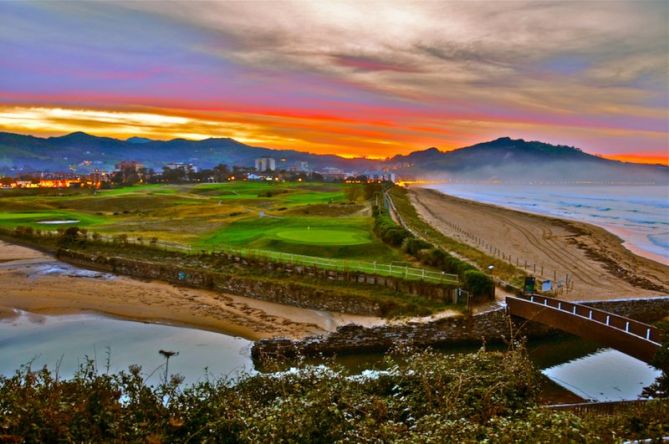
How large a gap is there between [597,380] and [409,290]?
9.48 meters

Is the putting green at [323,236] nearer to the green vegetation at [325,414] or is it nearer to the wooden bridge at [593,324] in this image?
the wooden bridge at [593,324]

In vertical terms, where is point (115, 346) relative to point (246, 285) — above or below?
below

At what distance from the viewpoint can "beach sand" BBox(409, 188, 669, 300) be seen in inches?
1131

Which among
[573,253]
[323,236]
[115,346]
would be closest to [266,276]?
[115,346]

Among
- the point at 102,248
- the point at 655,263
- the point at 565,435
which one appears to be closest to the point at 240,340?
the point at 565,435

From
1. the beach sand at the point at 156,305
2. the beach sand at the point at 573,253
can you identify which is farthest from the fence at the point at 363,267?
the beach sand at the point at 573,253

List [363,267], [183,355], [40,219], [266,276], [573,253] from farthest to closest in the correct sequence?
[40,219] < [573,253] < [266,276] < [363,267] < [183,355]

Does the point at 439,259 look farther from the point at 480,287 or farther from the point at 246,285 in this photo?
the point at 246,285

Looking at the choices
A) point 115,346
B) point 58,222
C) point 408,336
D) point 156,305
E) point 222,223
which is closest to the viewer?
point 115,346

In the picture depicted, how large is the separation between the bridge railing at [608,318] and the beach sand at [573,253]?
4662 mm

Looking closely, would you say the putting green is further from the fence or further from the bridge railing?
the bridge railing

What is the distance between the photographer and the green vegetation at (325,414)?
24.4ft

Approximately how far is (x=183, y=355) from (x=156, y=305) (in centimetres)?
841

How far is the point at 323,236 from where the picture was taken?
128ft
